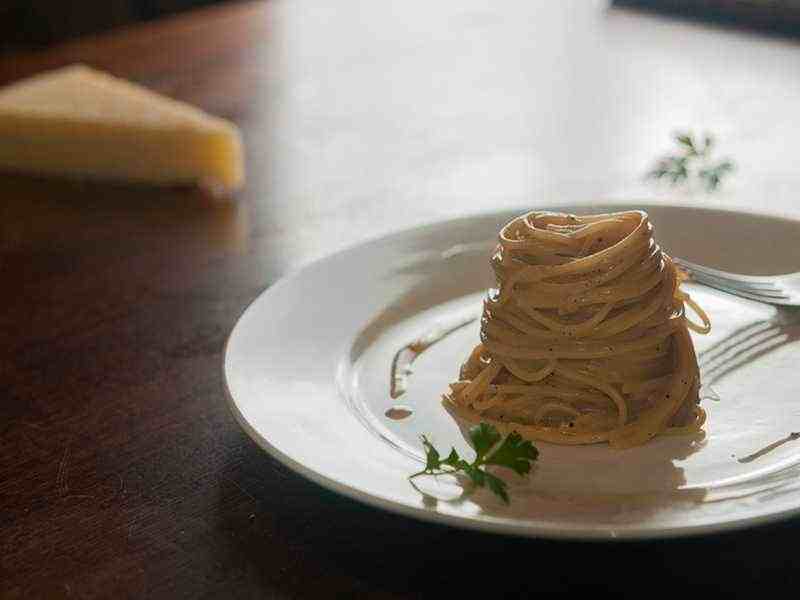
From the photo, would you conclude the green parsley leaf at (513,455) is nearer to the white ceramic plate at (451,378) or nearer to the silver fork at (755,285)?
the white ceramic plate at (451,378)

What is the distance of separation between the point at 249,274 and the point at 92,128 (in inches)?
25.1

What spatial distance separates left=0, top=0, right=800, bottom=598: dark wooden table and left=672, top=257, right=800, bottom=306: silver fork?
40 cm

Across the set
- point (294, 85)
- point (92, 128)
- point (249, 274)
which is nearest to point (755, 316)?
point (249, 274)

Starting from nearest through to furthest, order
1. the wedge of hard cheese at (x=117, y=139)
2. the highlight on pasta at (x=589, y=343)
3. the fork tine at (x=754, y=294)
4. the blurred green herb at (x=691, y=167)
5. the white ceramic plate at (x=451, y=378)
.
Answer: the white ceramic plate at (x=451, y=378) → the highlight on pasta at (x=589, y=343) → the fork tine at (x=754, y=294) → the blurred green herb at (x=691, y=167) → the wedge of hard cheese at (x=117, y=139)

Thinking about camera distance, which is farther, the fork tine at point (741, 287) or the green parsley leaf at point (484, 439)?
the fork tine at point (741, 287)

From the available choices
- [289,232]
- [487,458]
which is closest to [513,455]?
[487,458]

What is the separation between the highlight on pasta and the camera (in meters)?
1.21

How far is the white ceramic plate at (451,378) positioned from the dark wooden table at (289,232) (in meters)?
0.07

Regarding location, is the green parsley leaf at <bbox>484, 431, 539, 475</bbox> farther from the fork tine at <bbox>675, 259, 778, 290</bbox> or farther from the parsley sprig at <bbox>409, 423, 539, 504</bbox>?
the fork tine at <bbox>675, 259, 778, 290</bbox>

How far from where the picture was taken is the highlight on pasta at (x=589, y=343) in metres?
1.21

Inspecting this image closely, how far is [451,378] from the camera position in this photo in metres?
1.36

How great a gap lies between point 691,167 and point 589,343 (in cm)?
102

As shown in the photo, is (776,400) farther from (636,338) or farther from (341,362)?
(341,362)

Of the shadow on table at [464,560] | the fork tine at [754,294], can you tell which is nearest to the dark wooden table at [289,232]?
the shadow on table at [464,560]
